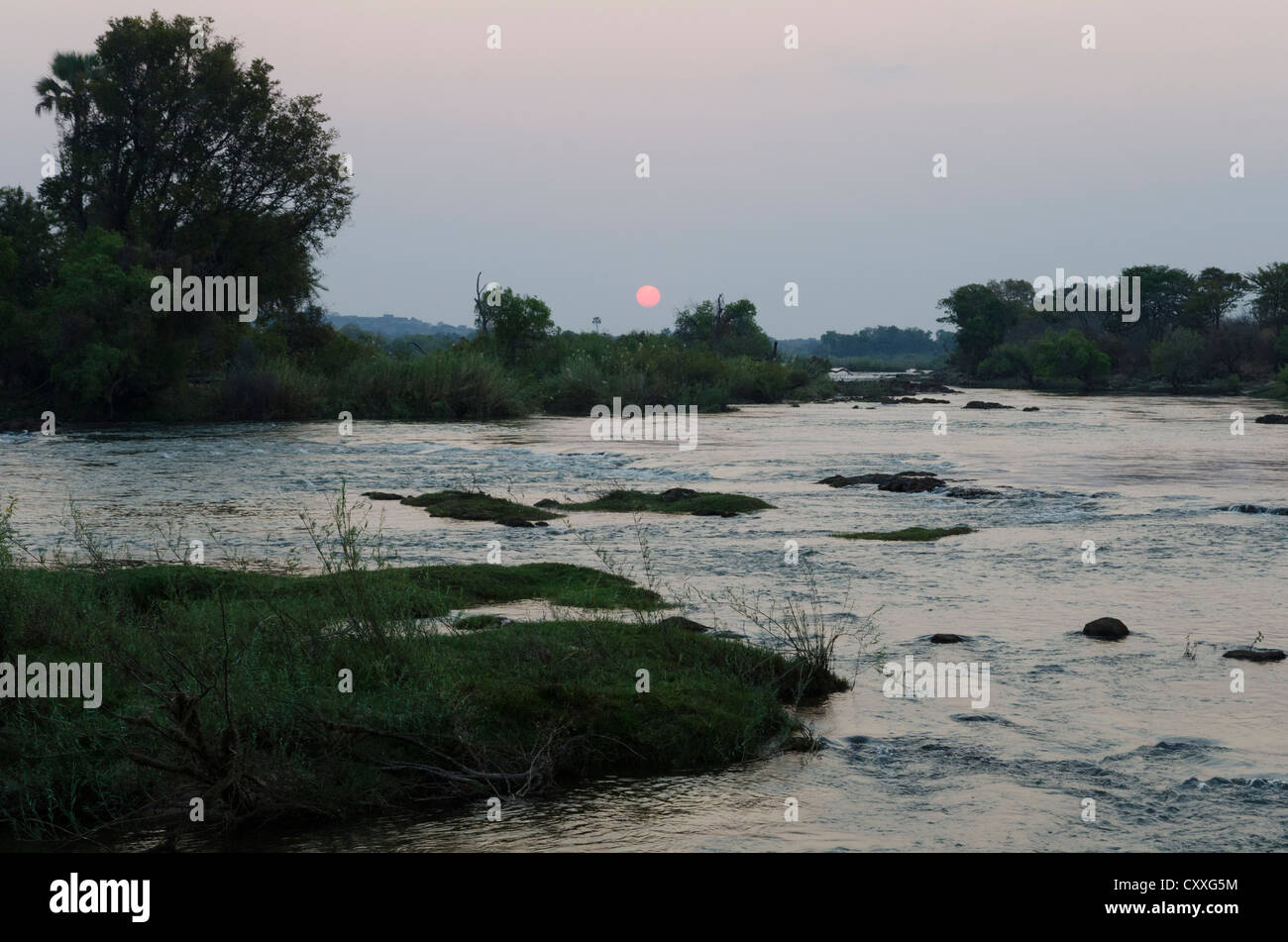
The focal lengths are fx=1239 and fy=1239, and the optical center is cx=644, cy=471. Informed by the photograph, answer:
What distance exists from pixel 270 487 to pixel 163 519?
4.96m

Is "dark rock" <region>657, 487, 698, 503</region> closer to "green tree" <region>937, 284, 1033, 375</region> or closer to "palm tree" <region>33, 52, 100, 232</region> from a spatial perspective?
"palm tree" <region>33, 52, 100, 232</region>

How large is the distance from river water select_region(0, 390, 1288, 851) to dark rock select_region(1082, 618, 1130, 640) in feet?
0.56

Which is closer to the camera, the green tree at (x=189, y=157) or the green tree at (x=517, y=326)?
the green tree at (x=189, y=157)

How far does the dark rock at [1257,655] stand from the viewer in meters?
10.7

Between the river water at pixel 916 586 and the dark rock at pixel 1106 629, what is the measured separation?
0.17 metres

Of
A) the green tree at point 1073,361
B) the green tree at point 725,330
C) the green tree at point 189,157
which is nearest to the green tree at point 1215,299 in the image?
the green tree at point 1073,361

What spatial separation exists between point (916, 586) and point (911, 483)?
36.0 ft

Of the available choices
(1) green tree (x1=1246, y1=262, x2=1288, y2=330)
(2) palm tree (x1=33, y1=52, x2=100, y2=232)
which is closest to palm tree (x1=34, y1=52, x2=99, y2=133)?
(2) palm tree (x1=33, y1=52, x2=100, y2=232)

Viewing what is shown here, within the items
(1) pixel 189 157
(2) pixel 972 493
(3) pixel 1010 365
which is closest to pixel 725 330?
(3) pixel 1010 365

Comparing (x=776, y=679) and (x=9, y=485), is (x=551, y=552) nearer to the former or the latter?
(x=776, y=679)

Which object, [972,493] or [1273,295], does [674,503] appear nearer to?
[972,493]

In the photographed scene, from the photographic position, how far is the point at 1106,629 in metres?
11.6

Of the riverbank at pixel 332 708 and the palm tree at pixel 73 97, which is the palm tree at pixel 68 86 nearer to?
the palm tree at pixel 73 97

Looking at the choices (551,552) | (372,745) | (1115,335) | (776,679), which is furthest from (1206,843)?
(1115,335)
